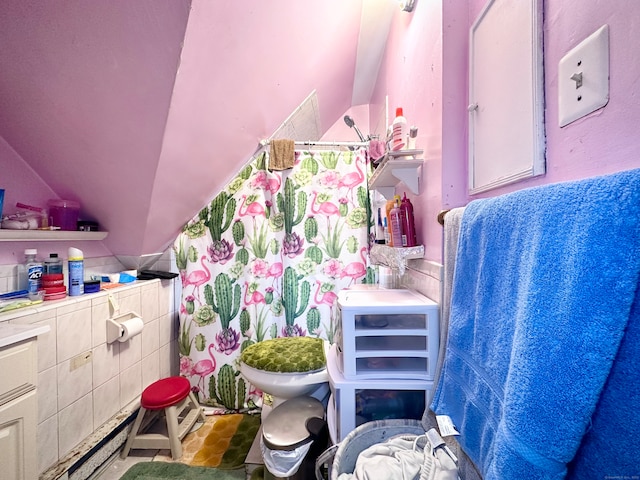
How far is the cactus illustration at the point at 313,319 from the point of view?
6.36 ft

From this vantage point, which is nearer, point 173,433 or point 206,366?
point 173,433

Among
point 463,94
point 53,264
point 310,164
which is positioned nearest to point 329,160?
point 310,164

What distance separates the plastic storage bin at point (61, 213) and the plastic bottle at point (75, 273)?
0.55 ft

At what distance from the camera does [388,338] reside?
109 cm

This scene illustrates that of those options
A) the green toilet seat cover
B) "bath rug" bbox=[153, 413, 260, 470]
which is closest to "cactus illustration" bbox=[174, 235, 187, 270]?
the green toilet seat cover

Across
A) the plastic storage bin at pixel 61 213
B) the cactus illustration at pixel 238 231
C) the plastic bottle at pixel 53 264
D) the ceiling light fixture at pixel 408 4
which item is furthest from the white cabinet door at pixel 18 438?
the ceiling light fixture at pixel 408 4

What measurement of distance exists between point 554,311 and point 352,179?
1.60 meters

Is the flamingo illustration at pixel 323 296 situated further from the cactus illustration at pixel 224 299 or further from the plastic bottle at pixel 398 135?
the plastic bottle at pixel 398 135

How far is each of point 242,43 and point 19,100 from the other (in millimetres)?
925

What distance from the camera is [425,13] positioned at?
1.19 metres

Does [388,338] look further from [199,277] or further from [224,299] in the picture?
[199,277]

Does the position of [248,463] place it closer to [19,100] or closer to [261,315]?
[261,315]

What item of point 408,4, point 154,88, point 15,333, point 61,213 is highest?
point 408,4

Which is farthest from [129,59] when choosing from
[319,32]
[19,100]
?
[319,32]
